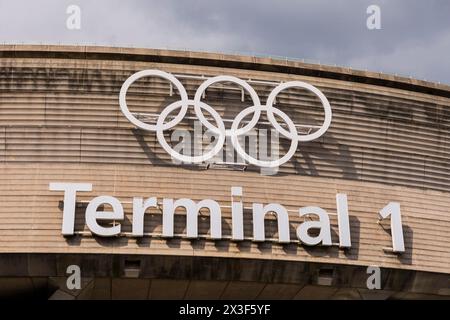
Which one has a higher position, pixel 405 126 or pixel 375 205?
pixel 405 126

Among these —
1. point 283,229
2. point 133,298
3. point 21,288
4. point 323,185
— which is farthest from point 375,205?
point 21,288

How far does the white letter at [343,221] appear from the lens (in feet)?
99.5

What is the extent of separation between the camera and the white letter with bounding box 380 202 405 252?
3097 centimetres

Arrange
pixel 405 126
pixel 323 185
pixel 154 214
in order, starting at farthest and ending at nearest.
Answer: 1. pixel 405 126
2. pixel 323 185
3. pixel 154 214

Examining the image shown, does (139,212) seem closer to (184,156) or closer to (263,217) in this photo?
(184,156)

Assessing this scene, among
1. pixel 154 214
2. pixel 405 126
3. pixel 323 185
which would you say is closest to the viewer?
pixel 154 214

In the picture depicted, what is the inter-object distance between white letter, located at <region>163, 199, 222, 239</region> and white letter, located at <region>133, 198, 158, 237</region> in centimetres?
45

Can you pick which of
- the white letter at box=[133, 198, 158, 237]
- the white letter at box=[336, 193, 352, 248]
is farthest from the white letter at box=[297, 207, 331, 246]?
the white letter at box=[133, 198, 158, 237]

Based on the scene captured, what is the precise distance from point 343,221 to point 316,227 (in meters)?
1.07

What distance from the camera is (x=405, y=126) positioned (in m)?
33.9

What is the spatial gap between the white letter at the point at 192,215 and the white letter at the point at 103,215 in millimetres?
1480

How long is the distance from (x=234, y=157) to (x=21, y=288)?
8.39 m

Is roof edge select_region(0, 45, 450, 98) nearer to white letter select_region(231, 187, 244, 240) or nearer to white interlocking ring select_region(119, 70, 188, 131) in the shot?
white interlocking ring select_region(119, 70, 188, 131)
